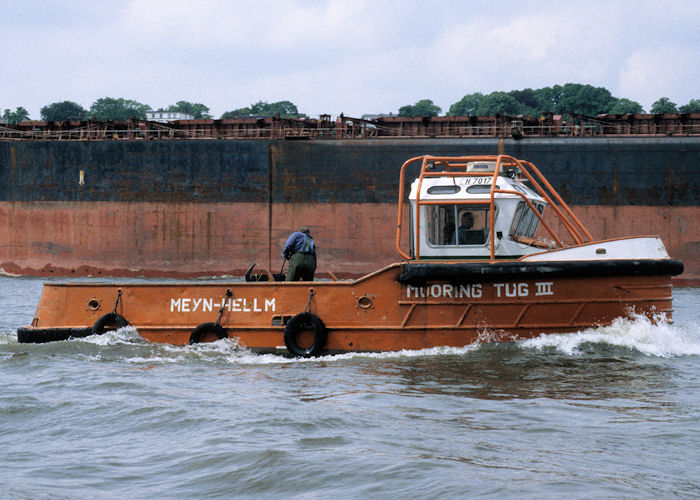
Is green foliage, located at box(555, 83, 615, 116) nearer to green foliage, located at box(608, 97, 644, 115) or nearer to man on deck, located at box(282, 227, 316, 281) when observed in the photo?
green foliage, located at box(608, 97, 644, 115)

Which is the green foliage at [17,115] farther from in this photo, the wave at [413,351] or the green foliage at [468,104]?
the wave at [413,351]

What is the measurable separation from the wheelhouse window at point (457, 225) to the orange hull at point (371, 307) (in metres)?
0.59

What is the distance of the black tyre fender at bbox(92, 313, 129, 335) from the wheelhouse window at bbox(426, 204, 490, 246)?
396 centimetres

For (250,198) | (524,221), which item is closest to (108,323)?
(524,221)

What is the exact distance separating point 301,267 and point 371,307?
1238mm

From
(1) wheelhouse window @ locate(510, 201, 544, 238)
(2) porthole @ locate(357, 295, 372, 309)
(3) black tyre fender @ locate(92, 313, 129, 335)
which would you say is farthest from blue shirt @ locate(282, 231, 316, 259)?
(1) wheelhouse window @ locate(510, 201, 544, 238)

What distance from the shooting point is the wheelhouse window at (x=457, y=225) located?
9539 mm

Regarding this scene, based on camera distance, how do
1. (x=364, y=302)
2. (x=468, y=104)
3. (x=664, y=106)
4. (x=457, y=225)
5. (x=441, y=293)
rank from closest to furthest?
(x=441, y=293)
(x=457, y=225)
(x=364, y=302)
(x=664, y=106)
(x=468, y=104)

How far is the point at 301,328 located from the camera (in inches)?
384

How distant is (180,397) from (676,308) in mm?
11814

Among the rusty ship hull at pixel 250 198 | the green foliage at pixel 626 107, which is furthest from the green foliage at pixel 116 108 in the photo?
the rusty ship hull at pixel 250 198

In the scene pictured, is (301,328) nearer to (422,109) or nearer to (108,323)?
(108,323)

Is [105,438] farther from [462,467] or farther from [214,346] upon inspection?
[214,346]

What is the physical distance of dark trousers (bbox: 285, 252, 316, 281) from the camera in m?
10.4
